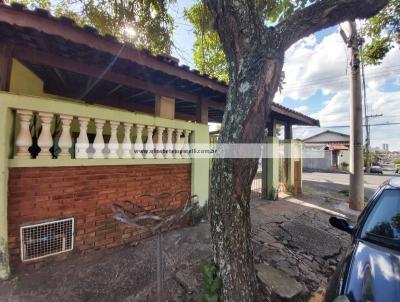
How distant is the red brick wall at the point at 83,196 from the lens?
2514 mm

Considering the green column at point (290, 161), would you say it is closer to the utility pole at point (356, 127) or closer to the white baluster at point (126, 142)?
the utility pole at point (356, 127)

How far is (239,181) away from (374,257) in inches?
48.0

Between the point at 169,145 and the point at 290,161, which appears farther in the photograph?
the point at 290,161

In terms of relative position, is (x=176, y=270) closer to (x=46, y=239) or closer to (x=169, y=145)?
(x=46, y=239)

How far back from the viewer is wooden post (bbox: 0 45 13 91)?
2.49 metres

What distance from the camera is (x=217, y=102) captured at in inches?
200

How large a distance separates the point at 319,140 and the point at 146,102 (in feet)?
129

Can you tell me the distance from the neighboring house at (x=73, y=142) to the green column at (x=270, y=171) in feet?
11.7

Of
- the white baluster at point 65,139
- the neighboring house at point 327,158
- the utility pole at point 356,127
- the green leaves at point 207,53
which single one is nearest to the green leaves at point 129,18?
the green leaves at point 207,53

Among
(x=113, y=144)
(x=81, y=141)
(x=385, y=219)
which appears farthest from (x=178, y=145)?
(x=385, y=219)

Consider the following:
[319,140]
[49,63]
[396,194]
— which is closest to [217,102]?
[49,63]

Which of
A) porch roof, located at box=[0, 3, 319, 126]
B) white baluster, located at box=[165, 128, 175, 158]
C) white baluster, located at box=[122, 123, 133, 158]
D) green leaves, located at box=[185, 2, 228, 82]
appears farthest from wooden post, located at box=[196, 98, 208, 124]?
green leaves, located at box=[185, 2, 228, 82]

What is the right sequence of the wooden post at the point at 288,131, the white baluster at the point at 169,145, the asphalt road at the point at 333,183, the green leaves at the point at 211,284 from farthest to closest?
the asphalt road at the point at 333,183, the wooden post at the point at 288,131, the white baluster at the point at 169,145, the green leaves at the point at 211,284

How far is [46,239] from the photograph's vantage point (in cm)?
269
